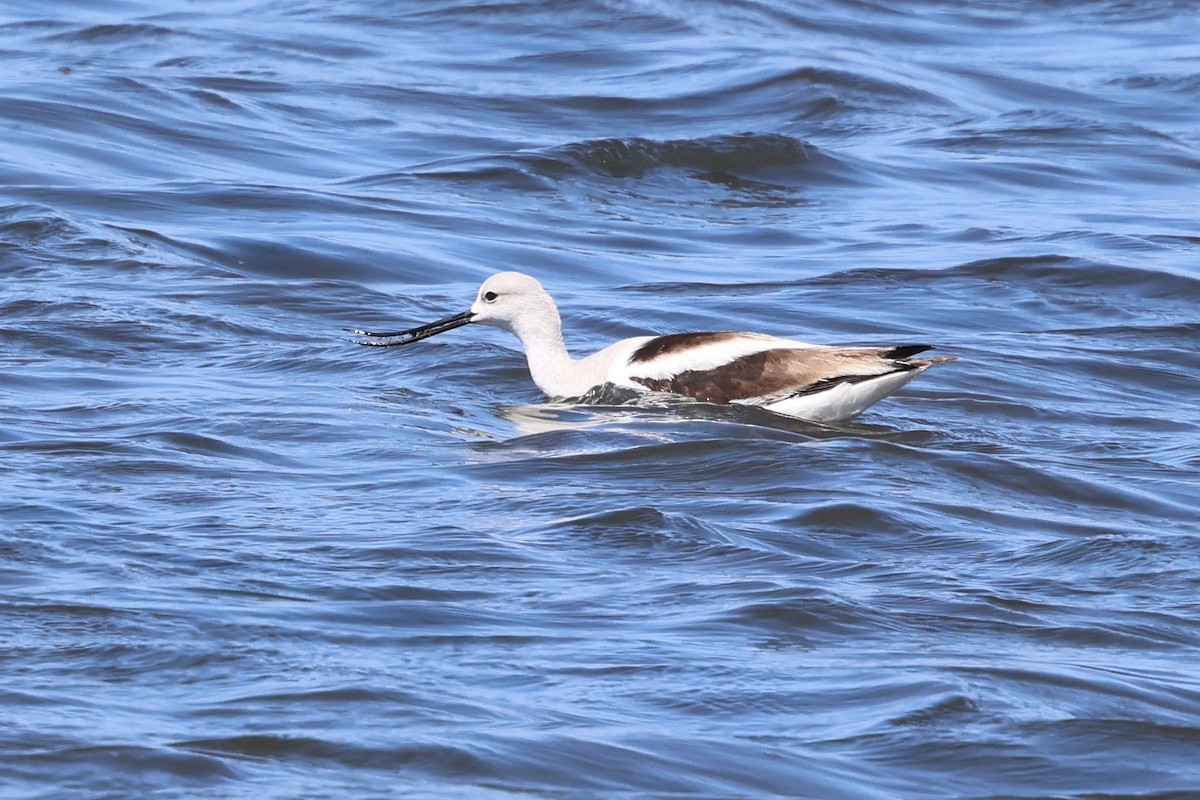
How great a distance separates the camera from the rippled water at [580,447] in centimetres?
490

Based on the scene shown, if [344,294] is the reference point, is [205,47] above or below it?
above

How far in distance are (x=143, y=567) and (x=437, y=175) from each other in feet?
27.8

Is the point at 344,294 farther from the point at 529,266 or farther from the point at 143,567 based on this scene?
the point at 143,567

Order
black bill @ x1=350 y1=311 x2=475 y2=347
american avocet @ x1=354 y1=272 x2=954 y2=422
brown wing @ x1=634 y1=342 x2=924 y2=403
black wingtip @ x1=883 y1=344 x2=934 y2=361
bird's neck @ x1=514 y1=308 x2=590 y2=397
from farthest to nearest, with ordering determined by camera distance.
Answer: black bill @ x1=350 y1=311 x2=475 y2=347, bird's neck @ x1=514 y1=308 x2=590 y2=397, brown wing @ x1=634 y1=342 x2=924 y2=403, american avocet @ x1=354 y1=272 x2=954 y2=422, black wingtip @ x1=883 y1=344 x2=934 y2=361

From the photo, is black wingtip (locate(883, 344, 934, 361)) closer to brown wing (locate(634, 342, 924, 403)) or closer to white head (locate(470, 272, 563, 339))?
brown wing (locate(634, 342, 924, 403))

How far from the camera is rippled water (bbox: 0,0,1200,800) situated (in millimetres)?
4902

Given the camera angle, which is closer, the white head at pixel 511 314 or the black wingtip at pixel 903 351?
the black wingtip at pixel 903 351

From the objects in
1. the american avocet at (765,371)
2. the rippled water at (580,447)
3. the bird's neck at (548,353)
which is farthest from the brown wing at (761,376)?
the bird's neck at (548,353)

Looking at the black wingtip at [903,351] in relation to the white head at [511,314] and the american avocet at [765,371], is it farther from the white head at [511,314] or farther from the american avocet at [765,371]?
the white head at [511,314]

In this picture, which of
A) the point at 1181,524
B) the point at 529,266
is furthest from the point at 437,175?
the point at 1181,524

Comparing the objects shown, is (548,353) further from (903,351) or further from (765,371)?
(903,351)

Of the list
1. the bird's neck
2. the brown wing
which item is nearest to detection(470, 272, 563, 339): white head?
the bird's neck

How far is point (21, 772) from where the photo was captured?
4488 mm

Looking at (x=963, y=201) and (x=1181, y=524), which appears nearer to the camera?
(x=1181, y=524)
